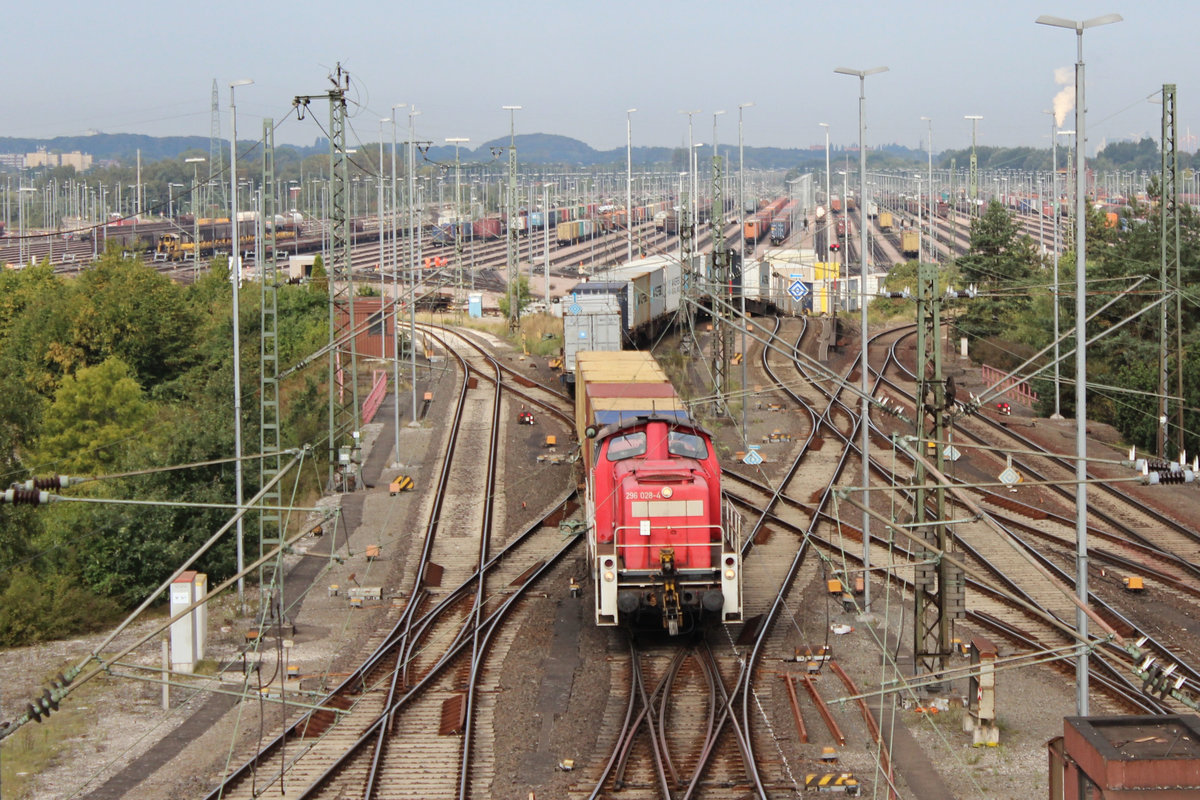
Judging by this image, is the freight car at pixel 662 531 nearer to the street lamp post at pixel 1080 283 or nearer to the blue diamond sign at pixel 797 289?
the street lamp post at pixel 1080 283

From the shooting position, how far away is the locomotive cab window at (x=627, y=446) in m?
20.2

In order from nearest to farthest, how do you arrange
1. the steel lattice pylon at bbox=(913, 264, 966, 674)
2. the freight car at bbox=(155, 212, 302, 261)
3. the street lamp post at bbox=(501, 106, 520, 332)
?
the steel lattice pylon at bbox=(913, 264, 966, 674)
the street lamp post at bbox=(501, 106, 520, 332)
the freight car at bbox=(155, 212, 302, 261)

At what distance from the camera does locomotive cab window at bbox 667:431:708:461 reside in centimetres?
2017

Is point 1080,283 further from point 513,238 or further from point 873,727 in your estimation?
point 513,238

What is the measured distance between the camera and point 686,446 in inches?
795

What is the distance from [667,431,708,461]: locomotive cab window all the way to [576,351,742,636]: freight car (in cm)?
2

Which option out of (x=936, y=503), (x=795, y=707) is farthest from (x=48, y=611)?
(x=936, y=503)

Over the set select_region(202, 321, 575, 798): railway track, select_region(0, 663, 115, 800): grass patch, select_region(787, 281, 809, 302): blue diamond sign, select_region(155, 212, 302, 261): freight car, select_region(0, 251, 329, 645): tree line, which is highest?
select_region(155, 212, 302, 261): freight car

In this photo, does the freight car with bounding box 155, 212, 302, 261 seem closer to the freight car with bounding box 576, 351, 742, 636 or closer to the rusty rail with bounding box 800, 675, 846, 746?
the freight car with bounding box 576, 351, 742, 636

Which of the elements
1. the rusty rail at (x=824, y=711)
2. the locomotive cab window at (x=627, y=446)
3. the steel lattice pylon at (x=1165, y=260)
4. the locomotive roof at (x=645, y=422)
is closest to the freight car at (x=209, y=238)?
the steel lattice pylon at (x=1165, y=260)

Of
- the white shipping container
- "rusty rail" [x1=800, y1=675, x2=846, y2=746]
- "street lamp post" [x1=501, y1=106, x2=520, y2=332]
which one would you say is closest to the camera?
"rusty rail" [x1=800, y1=675, x2=846, y2=746]

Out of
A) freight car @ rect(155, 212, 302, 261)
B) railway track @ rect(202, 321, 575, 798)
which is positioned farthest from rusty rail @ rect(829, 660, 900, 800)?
freight car @ rect(155, 212, 302, 261)

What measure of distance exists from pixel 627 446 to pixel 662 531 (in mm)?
1731

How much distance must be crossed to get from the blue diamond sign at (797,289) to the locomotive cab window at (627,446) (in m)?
42.3
